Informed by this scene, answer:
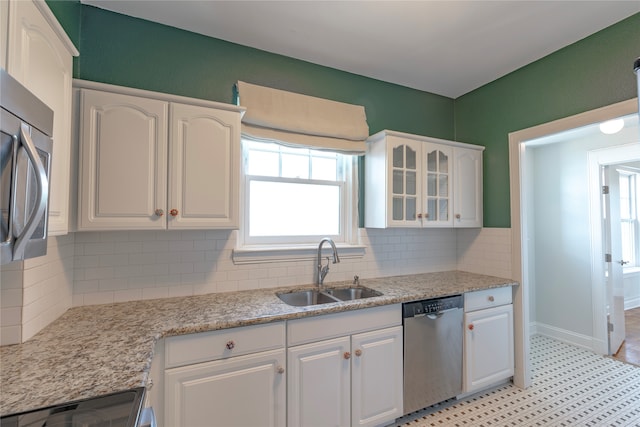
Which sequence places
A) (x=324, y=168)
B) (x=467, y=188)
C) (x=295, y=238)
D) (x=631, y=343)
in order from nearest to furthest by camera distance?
(x=295, y=238) → (x=324, y=168) → (x=467, y=188) → (x=631, y=343)

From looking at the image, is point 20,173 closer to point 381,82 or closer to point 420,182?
point 420,182

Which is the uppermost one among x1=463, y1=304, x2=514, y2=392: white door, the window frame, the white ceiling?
the white ceiling

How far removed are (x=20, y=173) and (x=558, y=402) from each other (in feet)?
10.9

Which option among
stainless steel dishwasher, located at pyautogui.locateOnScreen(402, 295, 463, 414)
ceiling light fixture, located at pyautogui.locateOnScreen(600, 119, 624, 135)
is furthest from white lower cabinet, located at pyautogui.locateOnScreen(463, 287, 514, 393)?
ceiling light fixture, located at pyautogui.locateOnScreen(600, 119, 624, 135)

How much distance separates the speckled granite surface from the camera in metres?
0.93

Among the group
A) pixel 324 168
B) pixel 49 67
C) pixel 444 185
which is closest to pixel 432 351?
pixel 444 185

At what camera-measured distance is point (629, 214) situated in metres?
4.36

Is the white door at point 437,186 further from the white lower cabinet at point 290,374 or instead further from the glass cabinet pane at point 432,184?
the white lower cabinet at point 290,374

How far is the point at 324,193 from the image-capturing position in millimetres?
2568

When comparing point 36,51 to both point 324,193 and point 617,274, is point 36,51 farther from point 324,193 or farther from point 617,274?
point 617,274

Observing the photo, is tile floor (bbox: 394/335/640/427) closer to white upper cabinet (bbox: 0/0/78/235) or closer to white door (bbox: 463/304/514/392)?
white door (bbox: 463/304/514/392)

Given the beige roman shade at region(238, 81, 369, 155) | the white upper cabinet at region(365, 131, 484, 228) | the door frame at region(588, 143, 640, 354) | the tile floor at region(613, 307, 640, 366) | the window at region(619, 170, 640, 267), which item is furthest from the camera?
the window at region(619, 170, 640, 267)

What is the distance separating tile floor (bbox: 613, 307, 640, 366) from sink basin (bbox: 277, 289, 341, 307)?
313 cm

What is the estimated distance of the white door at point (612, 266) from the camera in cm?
316
